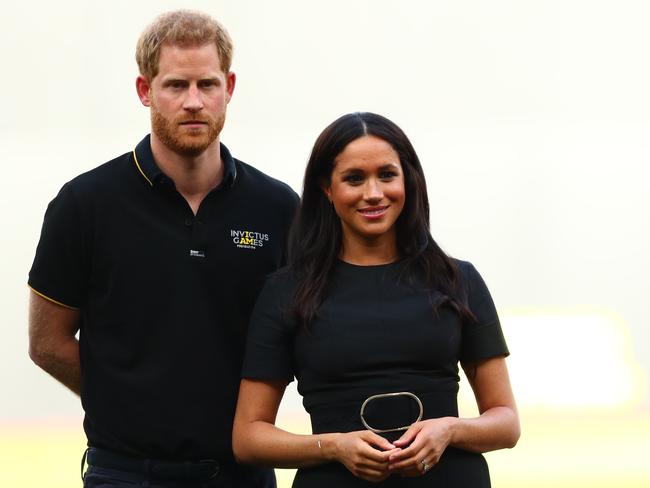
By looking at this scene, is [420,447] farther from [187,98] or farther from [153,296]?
[187,98]

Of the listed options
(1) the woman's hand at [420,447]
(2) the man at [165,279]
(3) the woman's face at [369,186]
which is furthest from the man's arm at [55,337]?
(1) the woman's hand at [420,447]

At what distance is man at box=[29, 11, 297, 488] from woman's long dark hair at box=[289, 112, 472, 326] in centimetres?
18

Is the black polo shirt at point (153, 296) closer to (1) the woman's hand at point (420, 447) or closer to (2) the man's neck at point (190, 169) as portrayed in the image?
(2) the man's neck at point (190, 169)

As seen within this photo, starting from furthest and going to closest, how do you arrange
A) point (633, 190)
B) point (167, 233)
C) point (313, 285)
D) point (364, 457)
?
point (633, 190)
point (167, 233)
point (313, 285)
point (364, 457)

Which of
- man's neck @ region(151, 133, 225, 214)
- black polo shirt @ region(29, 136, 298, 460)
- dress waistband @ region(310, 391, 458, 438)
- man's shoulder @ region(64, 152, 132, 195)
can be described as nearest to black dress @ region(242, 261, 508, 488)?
dress waistband @ region(310, 391, 458, 438)

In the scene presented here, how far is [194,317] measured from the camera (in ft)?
8.40

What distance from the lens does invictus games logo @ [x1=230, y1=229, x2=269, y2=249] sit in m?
2.65

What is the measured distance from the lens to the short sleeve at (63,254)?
260 centimetres

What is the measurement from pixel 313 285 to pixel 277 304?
77 mm

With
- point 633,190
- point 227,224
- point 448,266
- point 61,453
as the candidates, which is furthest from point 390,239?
point 61,453

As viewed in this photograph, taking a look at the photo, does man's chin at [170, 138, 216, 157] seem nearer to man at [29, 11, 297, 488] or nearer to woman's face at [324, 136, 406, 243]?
man at [29, 11, 297, 488]

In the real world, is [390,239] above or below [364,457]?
above

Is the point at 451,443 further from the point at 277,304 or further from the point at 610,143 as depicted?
the point at 610,143

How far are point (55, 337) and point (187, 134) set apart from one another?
20.3 inches
